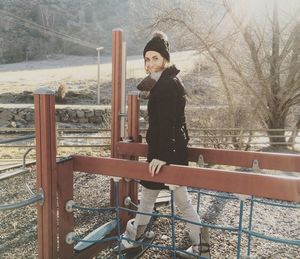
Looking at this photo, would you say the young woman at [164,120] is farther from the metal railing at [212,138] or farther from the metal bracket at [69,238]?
the metal railing at [212,138]

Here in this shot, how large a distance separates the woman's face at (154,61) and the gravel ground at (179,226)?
1512 mm

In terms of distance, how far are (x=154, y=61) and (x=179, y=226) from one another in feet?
5.63

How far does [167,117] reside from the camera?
2.39 m

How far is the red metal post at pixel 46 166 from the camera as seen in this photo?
215cm

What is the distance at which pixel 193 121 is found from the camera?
39.9 ft

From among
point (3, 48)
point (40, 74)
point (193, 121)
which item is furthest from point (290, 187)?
point (3, 48)

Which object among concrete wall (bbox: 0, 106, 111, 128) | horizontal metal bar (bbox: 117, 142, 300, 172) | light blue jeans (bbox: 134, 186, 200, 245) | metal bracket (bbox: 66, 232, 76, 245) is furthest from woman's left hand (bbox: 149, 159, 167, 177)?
concrete wall (bbox: 0, 106, 111, 128)

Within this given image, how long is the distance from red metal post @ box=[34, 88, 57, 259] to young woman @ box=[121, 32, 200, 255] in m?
0.61

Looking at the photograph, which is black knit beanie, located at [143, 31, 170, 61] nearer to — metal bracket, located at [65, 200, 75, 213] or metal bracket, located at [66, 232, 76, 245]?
metal bracket, located at [65, 200, 75, 213]

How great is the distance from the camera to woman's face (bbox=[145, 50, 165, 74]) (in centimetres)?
255

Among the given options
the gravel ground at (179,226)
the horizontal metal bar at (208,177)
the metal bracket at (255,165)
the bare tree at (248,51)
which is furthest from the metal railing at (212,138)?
the horizontal metal bar at (208,177)

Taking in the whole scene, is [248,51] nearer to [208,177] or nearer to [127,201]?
[127,201]

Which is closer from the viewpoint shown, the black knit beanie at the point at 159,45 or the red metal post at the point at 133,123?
the black knit beanie at the point at 159,45

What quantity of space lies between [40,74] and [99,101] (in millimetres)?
7764
